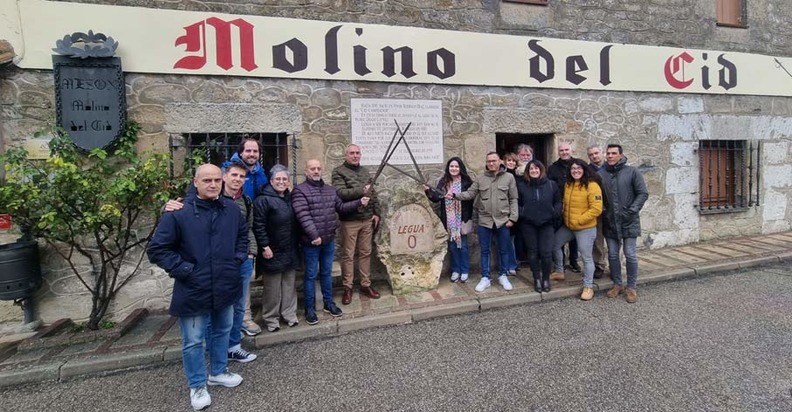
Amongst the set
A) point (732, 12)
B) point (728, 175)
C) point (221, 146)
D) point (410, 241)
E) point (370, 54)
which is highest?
point (732, 12)

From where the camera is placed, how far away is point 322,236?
139 inches

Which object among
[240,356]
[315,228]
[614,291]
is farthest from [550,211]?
[240,356]

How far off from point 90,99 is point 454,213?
13.4 ft

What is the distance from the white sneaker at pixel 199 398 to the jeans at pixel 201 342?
3cm

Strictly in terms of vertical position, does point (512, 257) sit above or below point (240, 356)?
above

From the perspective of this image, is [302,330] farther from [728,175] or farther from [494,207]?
[728,175]

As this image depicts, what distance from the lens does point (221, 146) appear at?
4.08 metres

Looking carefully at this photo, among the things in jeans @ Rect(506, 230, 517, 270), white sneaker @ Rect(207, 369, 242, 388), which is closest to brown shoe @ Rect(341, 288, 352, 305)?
white sneaker @ Rect(207, 369, 242, 388)

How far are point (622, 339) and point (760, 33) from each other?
683 cm

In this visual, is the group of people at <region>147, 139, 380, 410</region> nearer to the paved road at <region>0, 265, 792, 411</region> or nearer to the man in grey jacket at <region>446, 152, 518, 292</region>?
the paved road at <region>0, 265, 792, 411</region>

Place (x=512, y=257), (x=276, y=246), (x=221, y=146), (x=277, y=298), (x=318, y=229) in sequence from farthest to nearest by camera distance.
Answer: (x=512, y=257), (x=221, y=146), (x=318, y=229), (x=277, y=298), (x=276, y=246)

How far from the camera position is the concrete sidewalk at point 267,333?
2973mm

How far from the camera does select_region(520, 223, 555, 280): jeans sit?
4133 millimetres

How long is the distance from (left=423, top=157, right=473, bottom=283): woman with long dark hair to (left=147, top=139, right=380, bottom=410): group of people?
86 cm
